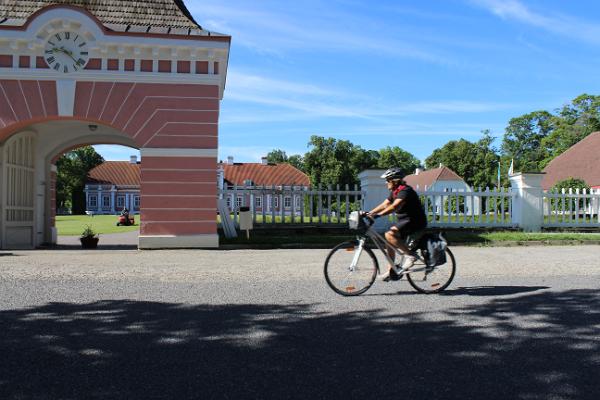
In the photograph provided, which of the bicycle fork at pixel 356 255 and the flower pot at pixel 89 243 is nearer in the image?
the bicycle fork at pixel 356 255

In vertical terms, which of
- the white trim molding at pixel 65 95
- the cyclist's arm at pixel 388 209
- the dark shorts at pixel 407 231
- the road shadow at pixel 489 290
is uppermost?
the white trim molding at pixel 65 95

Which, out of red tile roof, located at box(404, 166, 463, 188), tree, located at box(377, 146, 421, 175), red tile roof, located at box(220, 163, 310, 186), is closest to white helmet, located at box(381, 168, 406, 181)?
red tile roof, located at box(404, 166, 463, 188)

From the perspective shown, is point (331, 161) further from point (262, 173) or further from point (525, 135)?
point (525, 135)

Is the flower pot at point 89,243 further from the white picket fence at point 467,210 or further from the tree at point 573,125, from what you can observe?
the tree at point 573,125

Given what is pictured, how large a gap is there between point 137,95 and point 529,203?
39.7 ft

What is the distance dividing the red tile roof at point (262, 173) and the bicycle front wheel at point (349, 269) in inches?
2516

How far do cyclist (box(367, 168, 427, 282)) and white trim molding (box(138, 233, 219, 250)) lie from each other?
701cm

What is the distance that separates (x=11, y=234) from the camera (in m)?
13.6

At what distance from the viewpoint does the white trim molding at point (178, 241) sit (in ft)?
42.2

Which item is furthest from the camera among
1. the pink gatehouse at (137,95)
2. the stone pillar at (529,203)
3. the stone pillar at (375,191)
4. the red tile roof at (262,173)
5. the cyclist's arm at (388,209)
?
the red tile roof at (262,173)

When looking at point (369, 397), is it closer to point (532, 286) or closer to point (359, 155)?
point (532, 286)

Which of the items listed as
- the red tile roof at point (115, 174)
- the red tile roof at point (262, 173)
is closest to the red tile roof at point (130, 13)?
the red tile roof at point (262, 173)

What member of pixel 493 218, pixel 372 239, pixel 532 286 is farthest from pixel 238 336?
pixel 493 218

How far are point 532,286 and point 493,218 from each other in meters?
10.2
